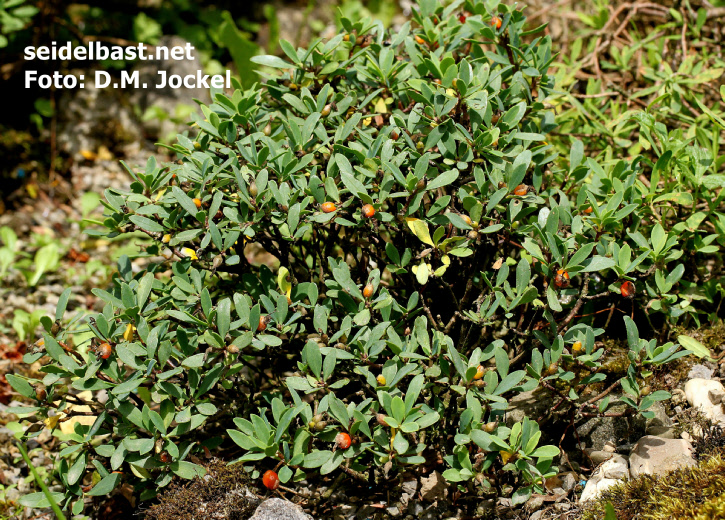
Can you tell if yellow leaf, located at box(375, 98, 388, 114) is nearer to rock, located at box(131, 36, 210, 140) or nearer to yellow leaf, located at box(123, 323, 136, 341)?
yellow leaf, located at box(123, 323, 136, 341)

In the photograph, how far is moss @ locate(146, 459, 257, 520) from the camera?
2.08 m

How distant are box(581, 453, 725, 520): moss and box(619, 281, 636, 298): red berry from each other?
0.58 meters

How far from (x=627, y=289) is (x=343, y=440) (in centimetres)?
111

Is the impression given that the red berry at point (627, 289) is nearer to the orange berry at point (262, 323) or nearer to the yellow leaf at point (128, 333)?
the orange berry at point (262, 323)

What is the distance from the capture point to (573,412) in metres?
2.24

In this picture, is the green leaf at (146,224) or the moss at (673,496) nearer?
the moss at (673,496)

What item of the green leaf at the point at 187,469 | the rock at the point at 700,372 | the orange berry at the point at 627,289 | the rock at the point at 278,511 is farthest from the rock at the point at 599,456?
the green leaf at the point at 187,469

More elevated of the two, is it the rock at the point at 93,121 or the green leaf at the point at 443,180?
the rock at the point at 93,121

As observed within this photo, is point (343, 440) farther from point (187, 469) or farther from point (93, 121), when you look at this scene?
point (93, 121)

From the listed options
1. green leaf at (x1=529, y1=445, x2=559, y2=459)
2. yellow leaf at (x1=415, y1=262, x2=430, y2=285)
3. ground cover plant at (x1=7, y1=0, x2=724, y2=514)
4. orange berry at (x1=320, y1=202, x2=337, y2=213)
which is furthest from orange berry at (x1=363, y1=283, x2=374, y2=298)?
green leaf at (x1=529, y1=445, x2=559, y2=459)

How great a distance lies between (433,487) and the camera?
234 cm

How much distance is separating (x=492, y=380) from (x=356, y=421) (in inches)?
17.9

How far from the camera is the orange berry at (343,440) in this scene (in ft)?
6.10

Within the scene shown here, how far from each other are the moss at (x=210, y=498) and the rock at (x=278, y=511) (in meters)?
0.12
